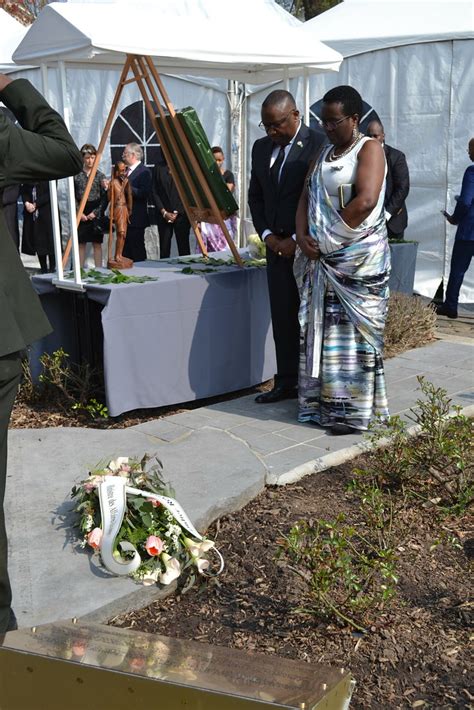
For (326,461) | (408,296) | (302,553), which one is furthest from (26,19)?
(302,553)

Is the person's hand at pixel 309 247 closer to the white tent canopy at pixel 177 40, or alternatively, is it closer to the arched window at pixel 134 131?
the white tent canopy at pixel 177 40

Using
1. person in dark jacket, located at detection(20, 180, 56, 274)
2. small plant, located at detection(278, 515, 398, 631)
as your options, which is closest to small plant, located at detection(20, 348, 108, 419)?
small plant, located at detection(278, 515, 398, 631)

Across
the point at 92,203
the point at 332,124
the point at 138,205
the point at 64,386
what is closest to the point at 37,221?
the point at 92,203

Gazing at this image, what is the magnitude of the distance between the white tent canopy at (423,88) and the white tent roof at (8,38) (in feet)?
14.5

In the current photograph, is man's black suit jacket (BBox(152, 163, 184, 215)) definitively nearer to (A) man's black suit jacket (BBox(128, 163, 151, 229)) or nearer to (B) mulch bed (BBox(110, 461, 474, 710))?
(A) man's black suit jacket (BBox(128, 163, 151, 229))

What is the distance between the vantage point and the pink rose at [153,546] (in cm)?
359

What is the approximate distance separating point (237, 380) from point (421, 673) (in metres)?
3.60

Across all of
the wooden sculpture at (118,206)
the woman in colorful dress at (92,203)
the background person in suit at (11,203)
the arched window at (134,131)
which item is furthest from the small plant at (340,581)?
the arched window at (134,131)

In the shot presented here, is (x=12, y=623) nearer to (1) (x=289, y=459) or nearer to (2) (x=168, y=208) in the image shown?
(1) (x=289, y=459)

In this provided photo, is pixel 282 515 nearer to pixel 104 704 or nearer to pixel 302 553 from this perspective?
pixel 302 553

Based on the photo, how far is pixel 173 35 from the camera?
18.9 ft

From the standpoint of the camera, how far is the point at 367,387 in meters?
5.29

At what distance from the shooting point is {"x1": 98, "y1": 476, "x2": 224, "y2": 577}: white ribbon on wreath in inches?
142

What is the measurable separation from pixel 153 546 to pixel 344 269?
2.25 m
